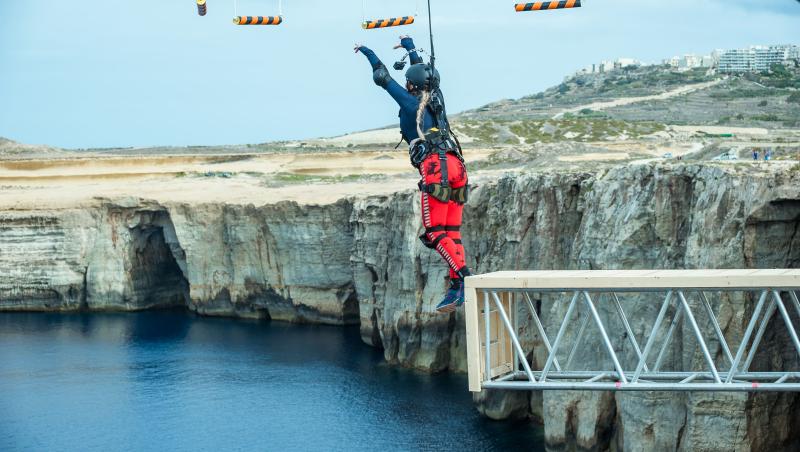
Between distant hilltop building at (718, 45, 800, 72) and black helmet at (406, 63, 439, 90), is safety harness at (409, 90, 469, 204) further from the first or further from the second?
distant hilltop building at (718, 45, 800, 72)

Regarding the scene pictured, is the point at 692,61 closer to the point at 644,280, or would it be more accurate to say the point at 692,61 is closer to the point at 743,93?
the point at 743,93

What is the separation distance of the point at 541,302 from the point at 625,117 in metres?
74.5

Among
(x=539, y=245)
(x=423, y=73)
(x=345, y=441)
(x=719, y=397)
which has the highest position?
(x=423, y=73)

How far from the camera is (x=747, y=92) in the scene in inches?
4828

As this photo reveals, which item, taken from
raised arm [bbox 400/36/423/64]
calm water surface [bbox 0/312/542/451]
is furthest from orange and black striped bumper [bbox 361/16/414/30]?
calm water surface [bbox 0/312/542/451]

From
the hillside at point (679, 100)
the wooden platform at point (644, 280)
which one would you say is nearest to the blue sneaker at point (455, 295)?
the wooden platform at point (644, 280)

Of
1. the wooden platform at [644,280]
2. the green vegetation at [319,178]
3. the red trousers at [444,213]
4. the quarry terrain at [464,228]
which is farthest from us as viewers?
the green vegetation at [319,178]

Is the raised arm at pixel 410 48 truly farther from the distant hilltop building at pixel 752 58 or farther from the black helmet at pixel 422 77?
the distant hilltop building at pixel 752 58

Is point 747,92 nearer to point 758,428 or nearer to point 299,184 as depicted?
point 299,184

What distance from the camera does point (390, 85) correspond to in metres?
24.4

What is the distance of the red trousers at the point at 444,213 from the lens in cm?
2403

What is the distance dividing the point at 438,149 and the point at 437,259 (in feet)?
113

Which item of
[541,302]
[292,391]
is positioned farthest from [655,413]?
[292,391]

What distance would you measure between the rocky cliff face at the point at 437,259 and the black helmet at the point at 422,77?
15.8 meters
